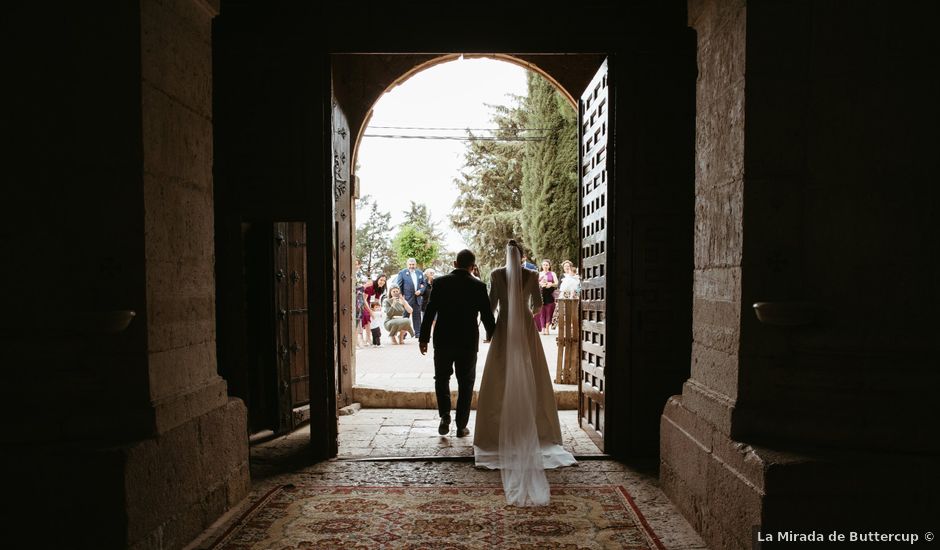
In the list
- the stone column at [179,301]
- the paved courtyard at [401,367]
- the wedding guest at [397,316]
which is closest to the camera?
the stone column at [179,301]

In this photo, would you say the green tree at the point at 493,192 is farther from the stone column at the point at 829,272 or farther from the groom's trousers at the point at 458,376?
the stone column at the point at 829,272

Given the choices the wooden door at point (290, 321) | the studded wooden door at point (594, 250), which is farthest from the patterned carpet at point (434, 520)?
the wooden door at point (290, 321)

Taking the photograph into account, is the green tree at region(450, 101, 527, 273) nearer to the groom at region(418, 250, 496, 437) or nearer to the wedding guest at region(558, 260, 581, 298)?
the wedding guest at region(558, 260, 581, 298)

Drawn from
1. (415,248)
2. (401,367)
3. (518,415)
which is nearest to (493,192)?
(415,248)

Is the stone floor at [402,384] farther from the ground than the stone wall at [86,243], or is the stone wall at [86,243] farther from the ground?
the stone wall at [86,243]

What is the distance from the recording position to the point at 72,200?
291cm

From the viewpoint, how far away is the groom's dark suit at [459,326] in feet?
18.9

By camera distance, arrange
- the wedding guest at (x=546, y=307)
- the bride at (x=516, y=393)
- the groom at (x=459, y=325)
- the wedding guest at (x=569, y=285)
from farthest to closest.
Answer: the wedding guest at (x=546, y=307) < the wedding guest at (x=569, y=285) < the groom at (x=459, y=325) < the bride at (x=516, y=393)

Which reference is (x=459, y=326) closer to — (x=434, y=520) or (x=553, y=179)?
(x=434, y=520)

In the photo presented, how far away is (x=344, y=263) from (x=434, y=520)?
408 centimetres

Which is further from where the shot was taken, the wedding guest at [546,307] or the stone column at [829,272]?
the wedding guest at [546,307]

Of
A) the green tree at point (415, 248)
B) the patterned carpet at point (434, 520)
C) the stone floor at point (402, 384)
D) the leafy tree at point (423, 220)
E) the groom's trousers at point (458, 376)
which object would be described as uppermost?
the leafy tree at point (423, 220)

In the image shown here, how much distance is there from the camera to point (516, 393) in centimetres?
501

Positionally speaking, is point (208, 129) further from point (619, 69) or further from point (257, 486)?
point (619, 69)
